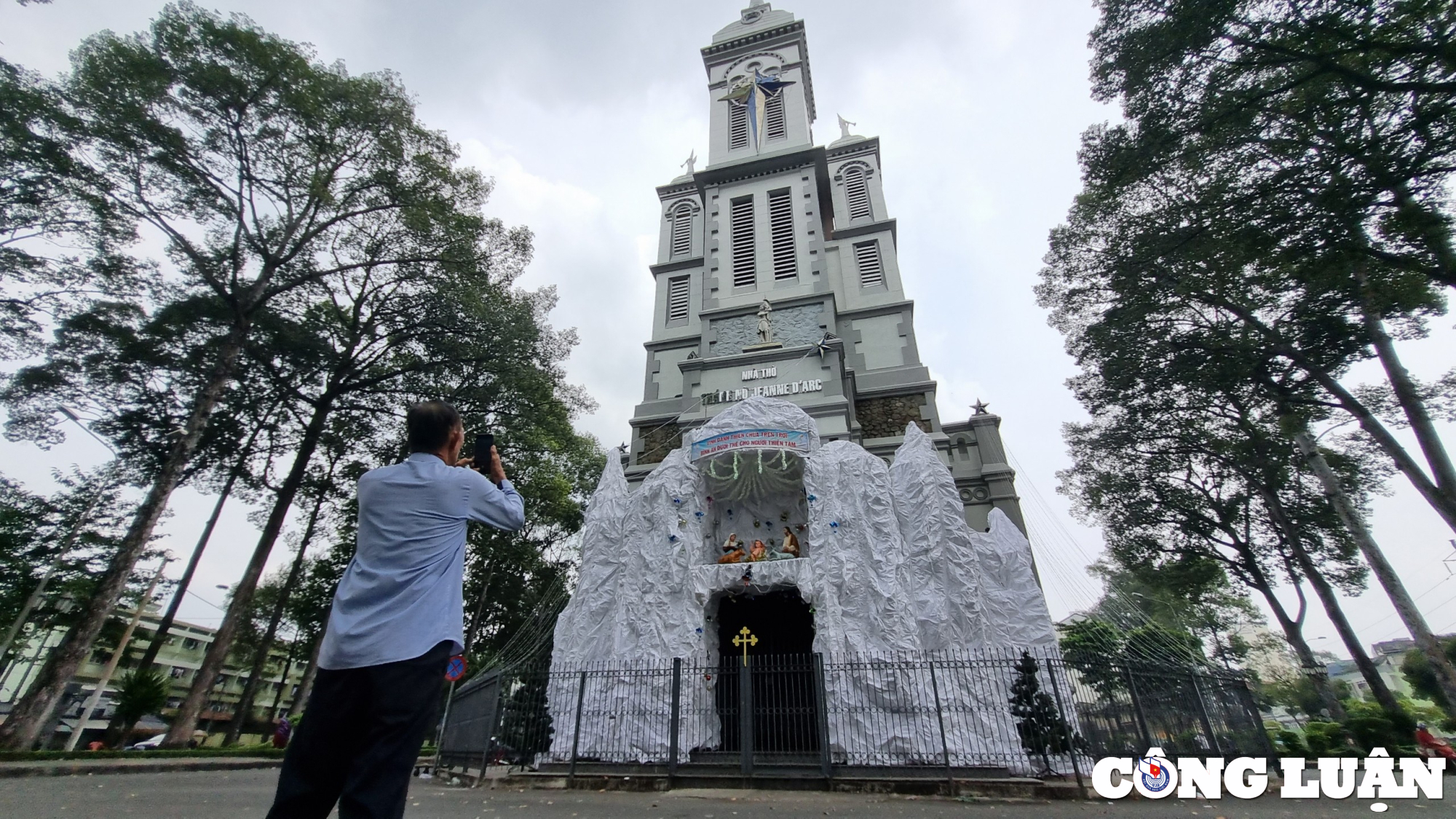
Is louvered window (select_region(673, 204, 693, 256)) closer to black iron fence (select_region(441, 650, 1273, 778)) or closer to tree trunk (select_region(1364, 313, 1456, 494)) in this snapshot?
black iron fence (select_region(441, 650, 1273, 778))

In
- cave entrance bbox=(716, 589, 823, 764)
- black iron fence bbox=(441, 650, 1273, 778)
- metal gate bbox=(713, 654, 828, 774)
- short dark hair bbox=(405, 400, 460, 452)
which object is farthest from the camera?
cave entrance bbox=(716, 589, 823, 764)

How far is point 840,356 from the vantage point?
15.1m

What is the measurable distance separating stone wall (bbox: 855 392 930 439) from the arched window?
30.0ft

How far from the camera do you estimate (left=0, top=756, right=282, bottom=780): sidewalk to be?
8859mm

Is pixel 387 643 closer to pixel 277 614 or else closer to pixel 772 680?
pixel 772 680

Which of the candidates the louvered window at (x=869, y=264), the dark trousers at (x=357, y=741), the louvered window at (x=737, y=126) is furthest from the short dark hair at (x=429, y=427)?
the louvered window at (x=737, y=126)

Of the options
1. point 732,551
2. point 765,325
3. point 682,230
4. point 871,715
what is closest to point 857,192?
point 682,230

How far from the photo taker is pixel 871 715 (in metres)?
9.80

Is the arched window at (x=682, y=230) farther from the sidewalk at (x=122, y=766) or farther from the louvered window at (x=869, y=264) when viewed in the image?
the sidewalk at (x=122, y=766)

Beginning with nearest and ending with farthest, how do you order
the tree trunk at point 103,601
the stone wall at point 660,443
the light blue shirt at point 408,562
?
1. the light blue shirt at point 408,562
2. the tree trunk at point 103,601
3. the stone wall at point 660,443

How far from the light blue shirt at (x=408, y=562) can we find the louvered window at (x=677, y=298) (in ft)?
56.3

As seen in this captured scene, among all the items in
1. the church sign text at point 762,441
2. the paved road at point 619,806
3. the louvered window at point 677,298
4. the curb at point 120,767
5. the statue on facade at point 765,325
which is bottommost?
the paved road at point 619,806

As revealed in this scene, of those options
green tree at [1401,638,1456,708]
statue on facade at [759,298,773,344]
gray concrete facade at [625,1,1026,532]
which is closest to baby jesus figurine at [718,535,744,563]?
gray concrete facade at [625,1,1026,532]

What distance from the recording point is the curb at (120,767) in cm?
880
